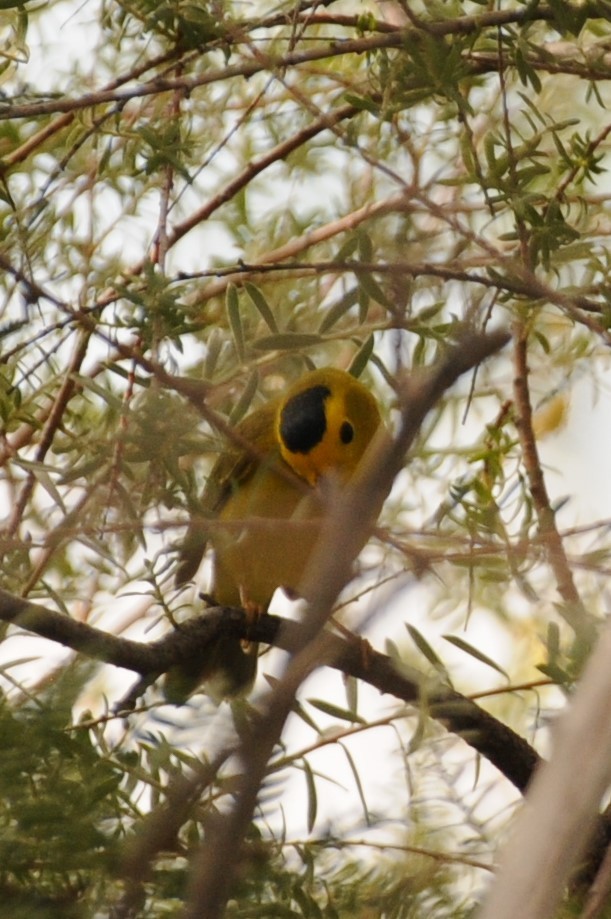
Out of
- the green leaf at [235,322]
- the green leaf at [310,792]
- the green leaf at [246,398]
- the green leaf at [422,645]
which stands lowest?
the green leaf at [310,792]

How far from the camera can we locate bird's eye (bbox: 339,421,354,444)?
75.5 inches

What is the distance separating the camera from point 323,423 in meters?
1.88

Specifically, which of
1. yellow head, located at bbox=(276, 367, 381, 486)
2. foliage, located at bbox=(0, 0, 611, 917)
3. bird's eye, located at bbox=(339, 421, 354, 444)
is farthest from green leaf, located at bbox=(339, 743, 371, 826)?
bird's eye, located at bbox=(339, 421, 354, 444)

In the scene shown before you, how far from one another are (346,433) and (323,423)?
6 cm

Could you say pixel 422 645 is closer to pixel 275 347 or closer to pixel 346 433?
pixel 275 347

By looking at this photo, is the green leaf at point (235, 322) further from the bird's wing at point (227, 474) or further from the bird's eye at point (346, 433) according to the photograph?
the bird's eye at point (346, 433)

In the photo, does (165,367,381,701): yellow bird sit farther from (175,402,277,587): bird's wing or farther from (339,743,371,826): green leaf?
(339,743,371,826): green leaf

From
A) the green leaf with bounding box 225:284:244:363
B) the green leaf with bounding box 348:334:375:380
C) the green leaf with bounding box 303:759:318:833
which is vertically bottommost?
the green leaf with bounding box 303:759:318:833

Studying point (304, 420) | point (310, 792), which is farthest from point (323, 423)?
point (310, 792)

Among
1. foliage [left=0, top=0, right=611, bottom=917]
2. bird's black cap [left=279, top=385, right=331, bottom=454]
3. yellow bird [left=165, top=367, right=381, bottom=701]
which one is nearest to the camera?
foliage [left=0, top=0, right=611, bottom=917]

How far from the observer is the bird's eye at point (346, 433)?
1.92 meters

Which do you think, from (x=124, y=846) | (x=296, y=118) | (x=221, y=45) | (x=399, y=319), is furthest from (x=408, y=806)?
(x=296, y=118)

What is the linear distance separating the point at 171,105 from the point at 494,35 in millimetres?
352

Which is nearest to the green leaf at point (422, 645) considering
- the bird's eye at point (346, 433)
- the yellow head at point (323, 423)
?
the yellow head at point (323, 423)
